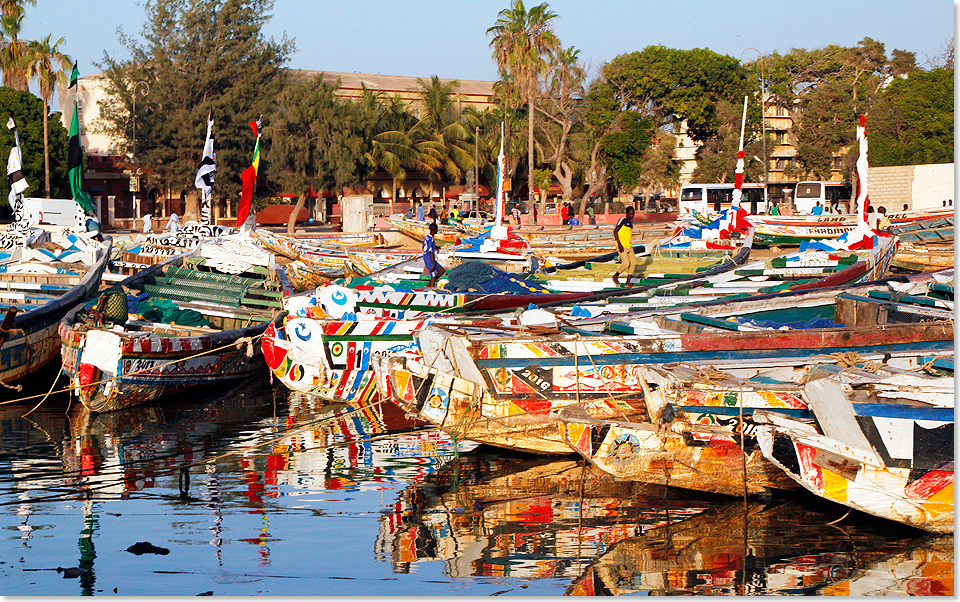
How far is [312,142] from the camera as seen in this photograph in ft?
162

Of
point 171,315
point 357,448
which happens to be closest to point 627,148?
point 171,315

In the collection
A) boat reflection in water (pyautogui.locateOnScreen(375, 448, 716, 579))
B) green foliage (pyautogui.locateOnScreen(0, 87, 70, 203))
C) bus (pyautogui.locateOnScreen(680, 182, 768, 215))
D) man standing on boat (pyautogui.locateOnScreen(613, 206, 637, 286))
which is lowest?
boat reflection in water (pyautogui.locateOnScreen(375, 448, 716, 579))

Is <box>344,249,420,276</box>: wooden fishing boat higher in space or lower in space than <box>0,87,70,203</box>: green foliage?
lower

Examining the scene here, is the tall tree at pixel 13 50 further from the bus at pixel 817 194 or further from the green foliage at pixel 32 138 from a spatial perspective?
the bus at pixel 817 194

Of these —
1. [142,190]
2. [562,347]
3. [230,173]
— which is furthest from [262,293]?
[142,190]

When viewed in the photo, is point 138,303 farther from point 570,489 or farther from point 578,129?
point 578,129

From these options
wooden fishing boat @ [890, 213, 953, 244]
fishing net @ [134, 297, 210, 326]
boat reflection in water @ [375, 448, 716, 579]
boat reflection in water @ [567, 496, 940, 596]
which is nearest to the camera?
boat reflection in water @ [567, 496, 940, 596]

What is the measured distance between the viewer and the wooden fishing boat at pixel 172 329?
13.4 metres

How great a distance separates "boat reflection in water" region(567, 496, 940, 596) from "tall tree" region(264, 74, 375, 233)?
41320 millimetres

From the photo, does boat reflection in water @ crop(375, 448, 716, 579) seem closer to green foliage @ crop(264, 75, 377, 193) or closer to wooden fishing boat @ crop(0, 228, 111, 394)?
wooden fishing boat @ crop(0, 228, 111, 394)

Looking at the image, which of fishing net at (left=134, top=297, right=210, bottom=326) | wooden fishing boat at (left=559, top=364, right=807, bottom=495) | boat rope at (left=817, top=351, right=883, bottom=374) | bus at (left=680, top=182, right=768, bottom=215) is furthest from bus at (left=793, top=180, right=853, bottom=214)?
wooden fishing boat at (left=559, top=364, right=807, bottom=495)

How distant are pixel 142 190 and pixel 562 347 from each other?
46373mm

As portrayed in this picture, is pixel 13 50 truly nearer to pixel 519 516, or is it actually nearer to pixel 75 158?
pixel 75 158

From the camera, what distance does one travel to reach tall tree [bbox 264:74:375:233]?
4859 centimetres
